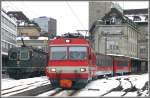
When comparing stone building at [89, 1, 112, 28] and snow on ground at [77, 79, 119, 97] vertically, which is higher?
stone building at [89, 1, 112, 28]

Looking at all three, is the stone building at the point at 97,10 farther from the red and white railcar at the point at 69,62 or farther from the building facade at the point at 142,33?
the red and white railcar at the point at 69,62

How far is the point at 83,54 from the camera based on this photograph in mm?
22406

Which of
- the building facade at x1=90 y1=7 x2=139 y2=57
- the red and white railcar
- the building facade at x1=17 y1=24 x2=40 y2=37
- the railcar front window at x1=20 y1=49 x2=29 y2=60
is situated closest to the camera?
the red and white railcar

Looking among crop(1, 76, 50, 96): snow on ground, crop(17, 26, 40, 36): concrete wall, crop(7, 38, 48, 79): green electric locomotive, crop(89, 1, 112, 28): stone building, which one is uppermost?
crop(89, 1, 112, 28): stone building

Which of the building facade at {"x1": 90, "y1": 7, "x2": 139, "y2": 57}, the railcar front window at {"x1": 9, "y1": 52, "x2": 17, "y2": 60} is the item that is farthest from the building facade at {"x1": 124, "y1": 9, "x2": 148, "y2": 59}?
the railcar front window at {"x1": 9, "y1": 52, "x2": 17, "y2": 60}

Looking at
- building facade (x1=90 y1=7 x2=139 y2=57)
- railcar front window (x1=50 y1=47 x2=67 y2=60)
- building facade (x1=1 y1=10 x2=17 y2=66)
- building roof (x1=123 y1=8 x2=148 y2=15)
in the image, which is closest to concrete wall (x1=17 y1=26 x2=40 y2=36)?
building facade (x1=1 y1=10 x2=17 y2=66)

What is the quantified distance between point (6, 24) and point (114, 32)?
23.0 meters

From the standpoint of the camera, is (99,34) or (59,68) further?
(99,34)

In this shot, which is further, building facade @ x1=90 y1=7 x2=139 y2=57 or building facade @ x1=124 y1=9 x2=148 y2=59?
building facade @ x1=124 y1=9 x2=148 y2=59

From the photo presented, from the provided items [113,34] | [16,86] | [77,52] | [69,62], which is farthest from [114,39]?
[69,62]

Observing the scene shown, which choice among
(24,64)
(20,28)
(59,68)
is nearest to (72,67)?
(59,68)

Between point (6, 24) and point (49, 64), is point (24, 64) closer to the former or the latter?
point (49, 64)

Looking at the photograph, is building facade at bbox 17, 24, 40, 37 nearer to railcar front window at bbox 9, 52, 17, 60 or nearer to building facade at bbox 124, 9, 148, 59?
building facade at bbox 124, 9, 148, 59

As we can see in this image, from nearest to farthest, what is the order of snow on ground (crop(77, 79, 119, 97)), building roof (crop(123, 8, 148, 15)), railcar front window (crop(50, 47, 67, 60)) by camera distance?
snow on ground (crop(77, 79, 119, 97)), railcar front window (crop(50, 47, 67, 60)), building roof (crop(123, 8, 148, 15))
